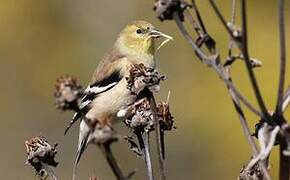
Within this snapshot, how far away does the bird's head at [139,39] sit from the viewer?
4.86 meters

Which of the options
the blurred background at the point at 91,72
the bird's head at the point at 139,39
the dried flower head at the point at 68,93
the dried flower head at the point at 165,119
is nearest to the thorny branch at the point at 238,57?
the dried flower head at the point at 68,93

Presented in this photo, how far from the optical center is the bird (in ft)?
14.4

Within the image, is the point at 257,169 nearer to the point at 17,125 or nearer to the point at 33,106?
the point at 17,125

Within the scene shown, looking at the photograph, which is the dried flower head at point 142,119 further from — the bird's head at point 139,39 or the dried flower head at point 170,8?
the bird's head at point 139,39

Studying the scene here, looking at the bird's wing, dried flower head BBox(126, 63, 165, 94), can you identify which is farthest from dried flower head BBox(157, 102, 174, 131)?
the bird's wing

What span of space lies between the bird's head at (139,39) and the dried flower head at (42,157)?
8.04ft

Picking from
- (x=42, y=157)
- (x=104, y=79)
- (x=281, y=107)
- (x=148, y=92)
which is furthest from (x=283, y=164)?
(x=104, y=79)

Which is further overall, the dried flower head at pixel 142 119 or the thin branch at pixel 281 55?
the dried flower head at pixel 142 119

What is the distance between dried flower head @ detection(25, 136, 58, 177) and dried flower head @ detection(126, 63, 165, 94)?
0.96 feet

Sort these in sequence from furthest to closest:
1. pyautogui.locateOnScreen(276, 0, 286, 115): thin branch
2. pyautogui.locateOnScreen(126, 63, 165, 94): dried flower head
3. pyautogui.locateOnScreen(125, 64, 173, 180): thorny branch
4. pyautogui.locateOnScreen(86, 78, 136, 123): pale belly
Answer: pyautogui.locateOnScreen(86, 78, 136, 123): pale belly < pyautogui.locateOnScreen(126, 63, 165, 94): dried flower head < pyautogui.locateOnScreen(125, 64, 173, 180): thorny branch < pyautogui.locateOnScreen(276, 0, 286, 115): thin branch

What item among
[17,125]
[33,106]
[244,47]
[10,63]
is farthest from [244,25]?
[10,63]

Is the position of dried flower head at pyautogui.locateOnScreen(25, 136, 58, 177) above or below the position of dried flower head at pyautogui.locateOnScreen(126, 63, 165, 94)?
below

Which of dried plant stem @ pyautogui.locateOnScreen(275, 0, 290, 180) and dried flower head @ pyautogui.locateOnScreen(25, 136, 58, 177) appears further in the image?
dried flower head @ pyautogui.locateOnScreen(25, 136, 58, 177)

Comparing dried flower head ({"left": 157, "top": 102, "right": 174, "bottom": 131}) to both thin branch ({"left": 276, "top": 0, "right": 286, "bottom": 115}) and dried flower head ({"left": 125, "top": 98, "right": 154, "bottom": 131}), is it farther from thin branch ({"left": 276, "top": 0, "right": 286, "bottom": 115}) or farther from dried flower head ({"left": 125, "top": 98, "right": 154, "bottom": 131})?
thin branch ({"left": 276, "top": 0, "right": 286, "bottom": 115})
